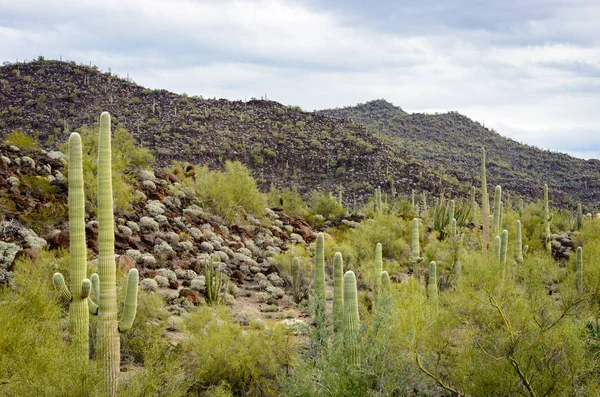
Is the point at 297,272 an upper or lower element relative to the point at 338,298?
lower

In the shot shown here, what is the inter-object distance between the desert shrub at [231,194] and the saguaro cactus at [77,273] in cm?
1392

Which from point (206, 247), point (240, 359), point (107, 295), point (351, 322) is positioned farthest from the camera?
point (206, 247)

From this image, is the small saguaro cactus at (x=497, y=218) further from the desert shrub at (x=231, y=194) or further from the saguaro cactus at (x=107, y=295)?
the saguaro cactus at (x=107, y=295)

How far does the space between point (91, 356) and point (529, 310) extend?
23.2 ft

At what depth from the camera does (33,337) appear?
7.76 metres

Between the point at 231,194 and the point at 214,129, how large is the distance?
3093 cm

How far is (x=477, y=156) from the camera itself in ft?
226

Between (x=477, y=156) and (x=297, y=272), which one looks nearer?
(x=297, y=272)

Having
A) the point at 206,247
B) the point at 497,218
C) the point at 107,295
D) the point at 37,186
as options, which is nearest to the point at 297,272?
the point at 206,247

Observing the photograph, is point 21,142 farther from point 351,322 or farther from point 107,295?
point 351,322

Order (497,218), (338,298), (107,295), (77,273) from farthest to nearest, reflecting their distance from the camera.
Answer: (497,218)
(338,298)
(77,273)
(107,295)

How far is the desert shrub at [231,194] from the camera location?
73.3 ft

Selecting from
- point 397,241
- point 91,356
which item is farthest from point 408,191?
point 91,356

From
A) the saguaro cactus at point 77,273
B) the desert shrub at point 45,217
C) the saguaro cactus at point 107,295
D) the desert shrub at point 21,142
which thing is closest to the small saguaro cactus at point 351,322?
the saguaro cactus at point 107,295
